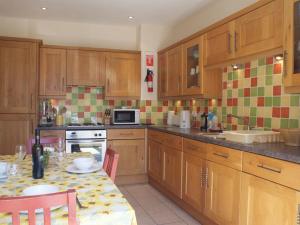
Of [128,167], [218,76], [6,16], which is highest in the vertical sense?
[6,16]

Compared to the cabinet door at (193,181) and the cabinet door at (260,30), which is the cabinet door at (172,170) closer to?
the cabinet door at (193,181)

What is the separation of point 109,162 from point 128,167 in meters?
2.27

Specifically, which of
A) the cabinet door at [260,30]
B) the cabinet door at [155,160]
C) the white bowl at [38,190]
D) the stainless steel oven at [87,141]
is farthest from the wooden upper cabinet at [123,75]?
the white bowl at [38,190]

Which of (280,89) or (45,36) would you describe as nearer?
(280,89)

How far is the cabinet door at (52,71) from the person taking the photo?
4.04m

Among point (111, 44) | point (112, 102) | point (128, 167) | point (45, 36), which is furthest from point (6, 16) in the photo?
point (128, 167)

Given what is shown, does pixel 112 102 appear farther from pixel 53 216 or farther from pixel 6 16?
pixel 53 216

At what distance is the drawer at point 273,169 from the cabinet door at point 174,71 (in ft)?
6.22

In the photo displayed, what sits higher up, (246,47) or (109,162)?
(246,47)

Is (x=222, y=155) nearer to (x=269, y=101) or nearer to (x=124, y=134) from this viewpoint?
(x=269, y=101)

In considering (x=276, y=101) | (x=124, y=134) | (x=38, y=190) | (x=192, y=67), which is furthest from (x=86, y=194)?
(x=124, y=134)

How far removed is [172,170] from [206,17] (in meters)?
2.04

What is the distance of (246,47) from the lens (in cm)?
249

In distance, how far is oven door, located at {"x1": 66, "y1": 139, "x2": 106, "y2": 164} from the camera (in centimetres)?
389
